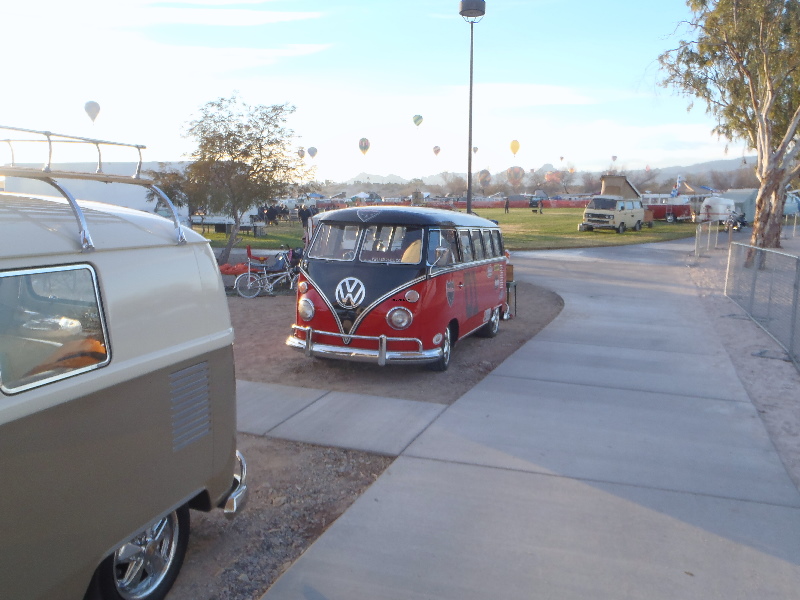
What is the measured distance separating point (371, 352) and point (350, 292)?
0.75 metres

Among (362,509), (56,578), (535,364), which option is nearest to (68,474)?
(56,578)

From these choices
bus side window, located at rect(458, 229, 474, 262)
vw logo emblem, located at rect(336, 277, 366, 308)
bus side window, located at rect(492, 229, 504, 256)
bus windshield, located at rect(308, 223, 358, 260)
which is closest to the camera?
vw logo emblem, located at rect(336, 277, 366, 308)

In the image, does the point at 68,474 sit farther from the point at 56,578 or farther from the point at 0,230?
the point at 0,230

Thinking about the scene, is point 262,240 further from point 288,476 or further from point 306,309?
point 288,476

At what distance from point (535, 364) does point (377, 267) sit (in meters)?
2.54

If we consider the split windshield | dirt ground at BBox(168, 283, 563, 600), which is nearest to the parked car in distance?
the split windshield

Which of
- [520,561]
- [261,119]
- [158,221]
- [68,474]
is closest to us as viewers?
[68,474]

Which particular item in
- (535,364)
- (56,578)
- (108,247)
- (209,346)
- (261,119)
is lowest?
(535,364)

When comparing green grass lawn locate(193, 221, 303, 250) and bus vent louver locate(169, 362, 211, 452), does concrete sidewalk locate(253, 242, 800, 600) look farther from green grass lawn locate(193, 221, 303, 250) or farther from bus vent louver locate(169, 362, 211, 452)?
green grass lawn locate(193, 221, 303, 250)

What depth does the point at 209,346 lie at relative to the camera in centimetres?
392

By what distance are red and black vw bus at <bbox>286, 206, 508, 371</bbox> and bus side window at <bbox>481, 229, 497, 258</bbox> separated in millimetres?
1545

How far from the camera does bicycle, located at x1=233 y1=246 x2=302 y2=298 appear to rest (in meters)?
15.5

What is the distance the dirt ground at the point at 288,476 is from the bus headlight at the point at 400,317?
72 cm

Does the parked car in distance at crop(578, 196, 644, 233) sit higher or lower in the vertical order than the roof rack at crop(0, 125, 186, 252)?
lower
